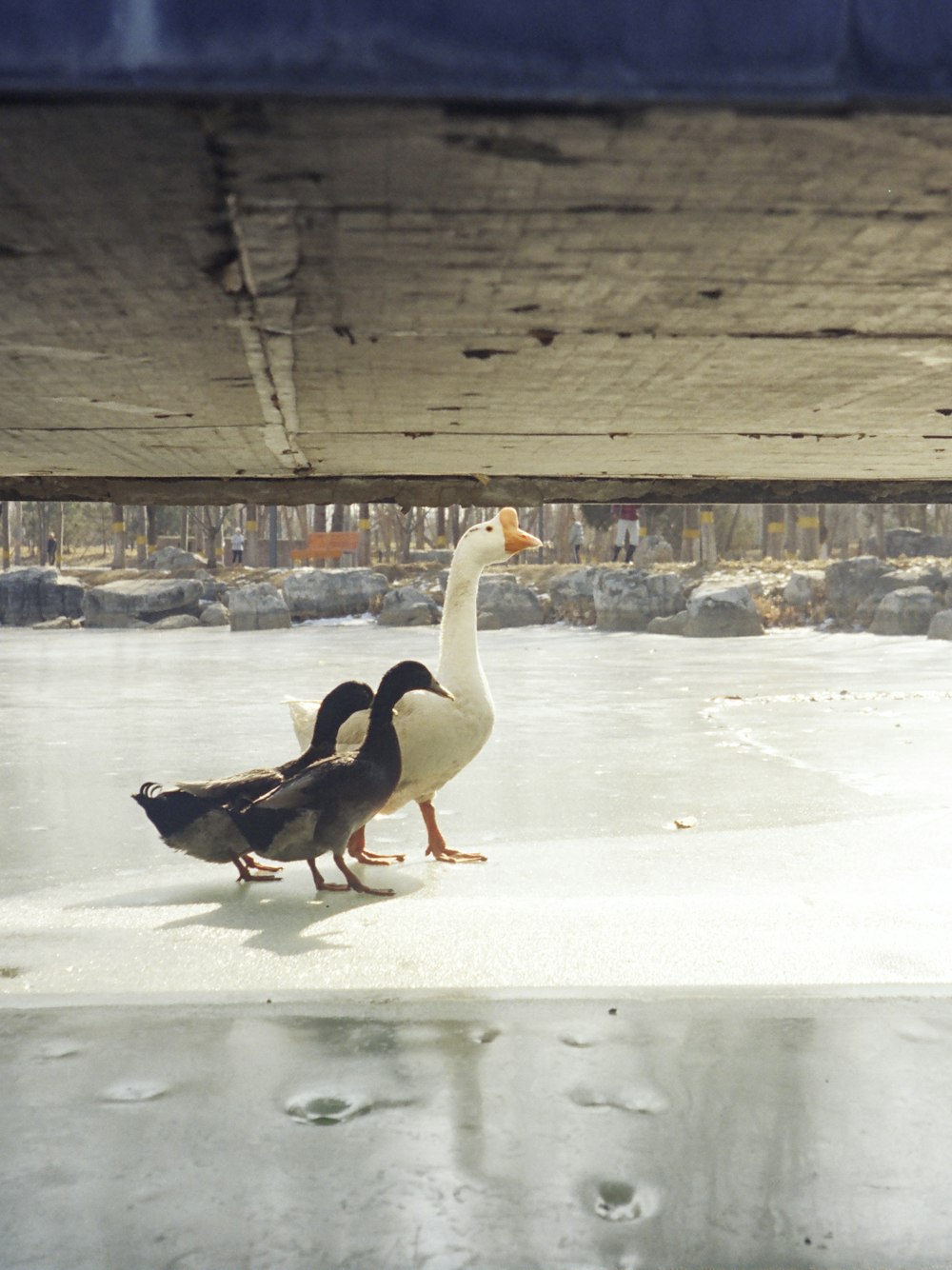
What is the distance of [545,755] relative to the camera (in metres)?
6.66

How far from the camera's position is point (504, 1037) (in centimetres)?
246

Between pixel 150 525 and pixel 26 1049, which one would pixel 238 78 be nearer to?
pixel 26 1049

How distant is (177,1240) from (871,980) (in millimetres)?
1808

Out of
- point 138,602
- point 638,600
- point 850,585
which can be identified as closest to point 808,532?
point 850,585

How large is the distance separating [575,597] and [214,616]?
7.27m

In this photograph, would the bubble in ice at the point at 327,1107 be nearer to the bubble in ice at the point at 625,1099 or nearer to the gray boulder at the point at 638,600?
the bubble in ice at the point at 625,1099

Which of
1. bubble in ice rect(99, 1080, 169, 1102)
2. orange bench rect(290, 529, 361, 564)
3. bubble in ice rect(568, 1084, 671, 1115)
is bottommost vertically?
bubble in ice rect(568, 1084, 671, 1115)

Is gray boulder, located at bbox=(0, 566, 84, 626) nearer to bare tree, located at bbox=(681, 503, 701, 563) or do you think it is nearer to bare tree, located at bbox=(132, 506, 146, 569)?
bare tree, located at bbox=(132, 506, 146, 569)

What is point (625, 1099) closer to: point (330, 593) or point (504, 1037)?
point (504, 1037)

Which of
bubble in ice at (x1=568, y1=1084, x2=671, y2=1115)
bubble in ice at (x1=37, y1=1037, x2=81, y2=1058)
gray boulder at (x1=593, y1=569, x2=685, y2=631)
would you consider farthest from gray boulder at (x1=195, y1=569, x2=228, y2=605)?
bubble in ice at (x1=568, y1=1084, x2=671, y2=1115)

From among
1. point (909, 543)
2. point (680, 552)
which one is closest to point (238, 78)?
point (909, 543)

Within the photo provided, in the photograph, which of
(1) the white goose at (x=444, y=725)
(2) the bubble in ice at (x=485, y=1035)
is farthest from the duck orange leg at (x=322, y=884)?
(2) the bubble in ice at (x=485, y=1035)

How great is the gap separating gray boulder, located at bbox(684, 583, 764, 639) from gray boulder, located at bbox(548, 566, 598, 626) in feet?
10.9

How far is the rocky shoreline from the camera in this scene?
55.7 feet
